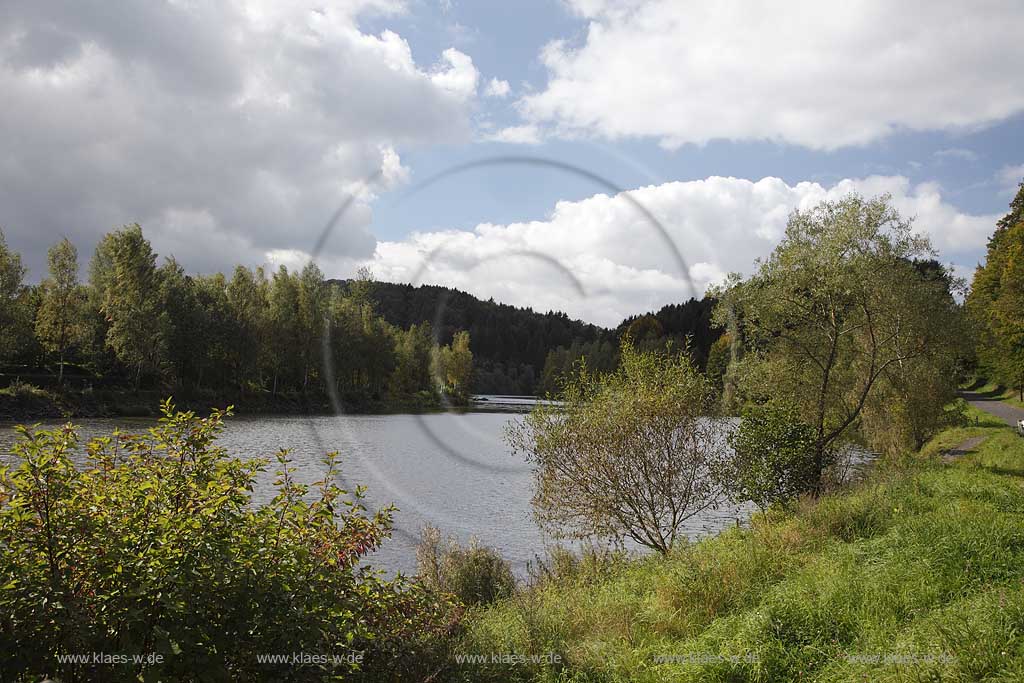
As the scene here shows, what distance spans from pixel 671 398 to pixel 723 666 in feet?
33.8

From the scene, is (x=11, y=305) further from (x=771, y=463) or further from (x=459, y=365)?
(x=771, y=463)

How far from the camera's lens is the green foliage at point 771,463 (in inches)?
763

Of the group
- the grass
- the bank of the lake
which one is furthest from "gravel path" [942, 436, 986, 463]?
the bank of the lake

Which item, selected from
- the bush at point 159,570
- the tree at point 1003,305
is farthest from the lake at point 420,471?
the tree at point 1003,305

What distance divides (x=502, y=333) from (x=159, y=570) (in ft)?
110

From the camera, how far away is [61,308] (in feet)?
195

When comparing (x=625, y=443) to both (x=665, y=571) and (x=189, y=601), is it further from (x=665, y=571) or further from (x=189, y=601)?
(x=189, y=601)

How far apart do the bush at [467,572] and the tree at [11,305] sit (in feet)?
170

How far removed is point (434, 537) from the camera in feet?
52.5

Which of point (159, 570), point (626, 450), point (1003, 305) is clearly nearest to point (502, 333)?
point (626, 450)

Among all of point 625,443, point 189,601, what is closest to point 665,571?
point 625,443

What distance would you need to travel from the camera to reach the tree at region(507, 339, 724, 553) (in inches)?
679

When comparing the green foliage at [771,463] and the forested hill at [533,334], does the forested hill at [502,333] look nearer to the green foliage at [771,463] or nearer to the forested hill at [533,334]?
the forested hill at [533,334]

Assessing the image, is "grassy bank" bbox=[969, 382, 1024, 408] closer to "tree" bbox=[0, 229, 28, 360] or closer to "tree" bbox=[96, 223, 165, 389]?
"tree" bbox=[96, 223, 165, 389]
